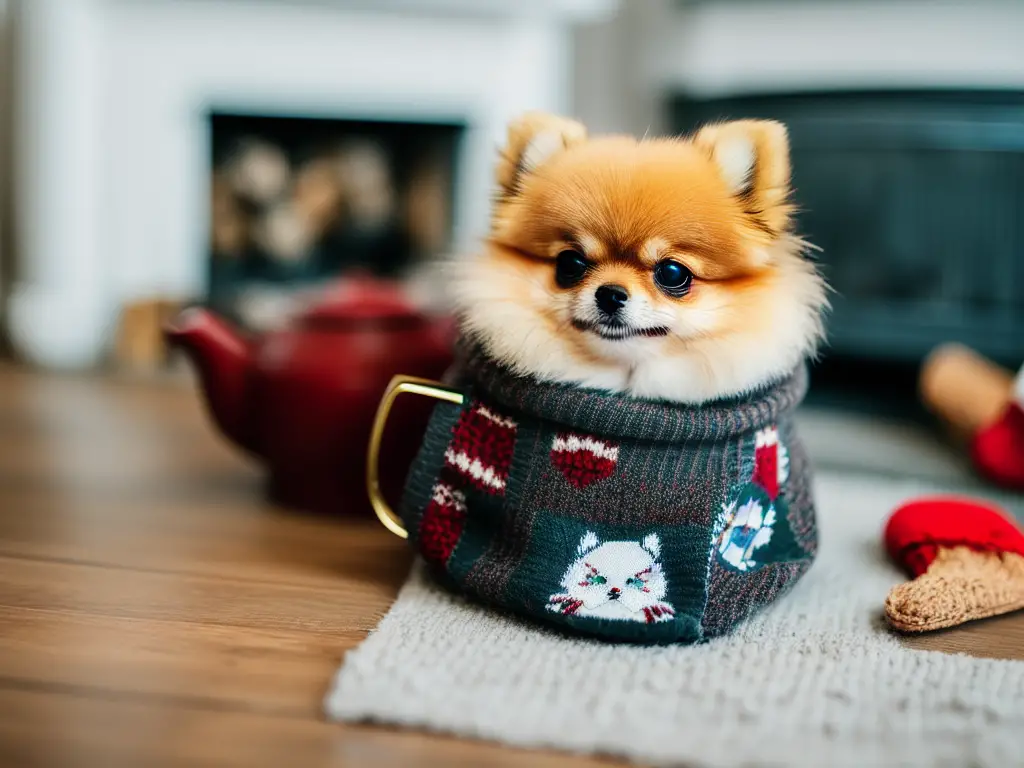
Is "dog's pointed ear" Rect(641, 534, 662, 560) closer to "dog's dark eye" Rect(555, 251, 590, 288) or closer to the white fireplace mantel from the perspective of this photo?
"dog's dark eye" Rect(555, 251, 590, 288)

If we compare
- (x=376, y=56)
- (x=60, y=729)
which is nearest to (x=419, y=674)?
(x=60, y=729)

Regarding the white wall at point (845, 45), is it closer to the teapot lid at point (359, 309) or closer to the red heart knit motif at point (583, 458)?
the teapot lid at point (359, 309)

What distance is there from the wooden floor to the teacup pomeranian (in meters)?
0.25

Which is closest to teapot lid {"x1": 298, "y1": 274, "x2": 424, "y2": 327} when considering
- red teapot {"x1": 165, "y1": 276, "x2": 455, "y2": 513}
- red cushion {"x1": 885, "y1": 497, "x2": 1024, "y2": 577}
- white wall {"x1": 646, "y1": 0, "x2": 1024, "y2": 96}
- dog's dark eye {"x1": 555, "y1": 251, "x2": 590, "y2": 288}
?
red teapot {"x1": 165, "y1": 276, "x2": 455, "y2": 513}

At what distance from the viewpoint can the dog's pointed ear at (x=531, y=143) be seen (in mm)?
735

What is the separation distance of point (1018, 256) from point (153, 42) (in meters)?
1.47

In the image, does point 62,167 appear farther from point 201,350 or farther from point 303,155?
point 201,350

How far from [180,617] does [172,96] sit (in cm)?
131

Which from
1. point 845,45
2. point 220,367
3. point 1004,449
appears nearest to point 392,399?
point 220,367

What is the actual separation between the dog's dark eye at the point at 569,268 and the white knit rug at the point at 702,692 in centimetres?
25

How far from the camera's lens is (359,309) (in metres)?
0.98

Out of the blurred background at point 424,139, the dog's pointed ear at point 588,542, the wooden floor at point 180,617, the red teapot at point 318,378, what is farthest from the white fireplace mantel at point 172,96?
the dog's pointed ear at point 588,542

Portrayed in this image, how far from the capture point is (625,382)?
2.30ft

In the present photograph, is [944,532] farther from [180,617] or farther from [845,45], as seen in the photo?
[845,45]
